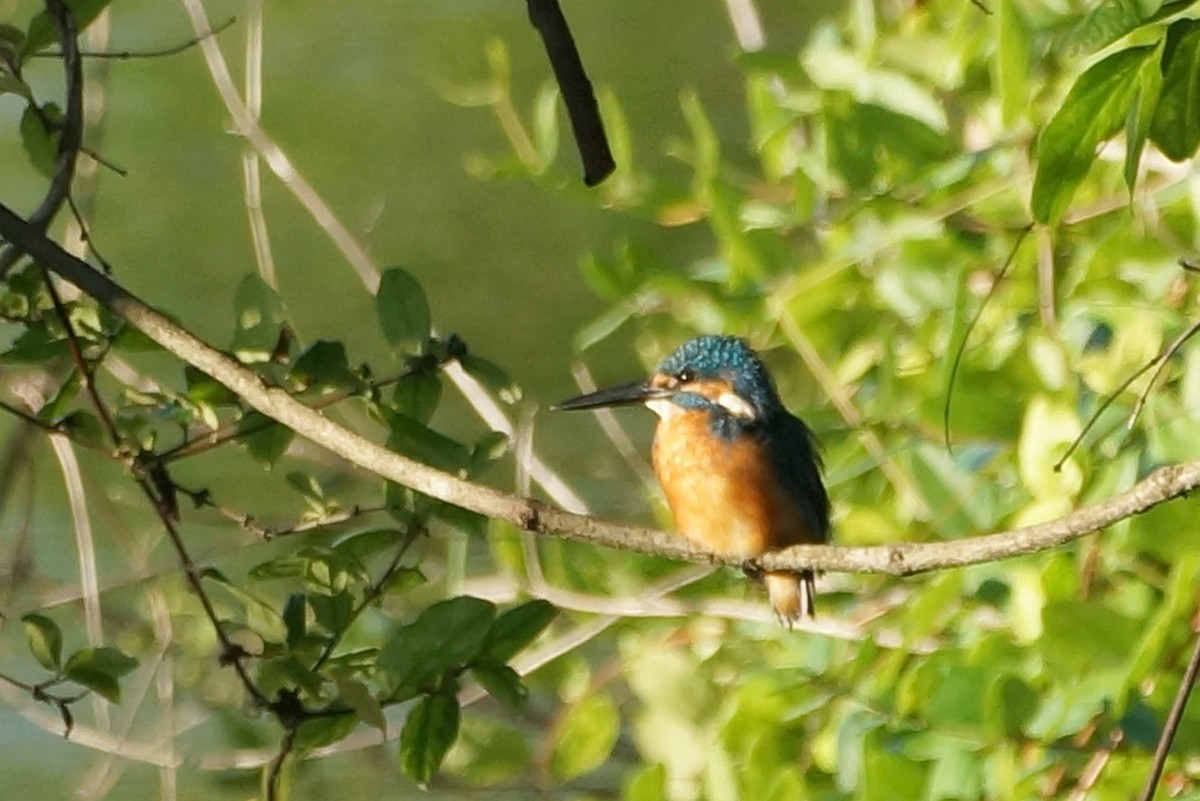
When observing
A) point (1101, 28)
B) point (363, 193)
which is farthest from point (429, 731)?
point (363, 193)

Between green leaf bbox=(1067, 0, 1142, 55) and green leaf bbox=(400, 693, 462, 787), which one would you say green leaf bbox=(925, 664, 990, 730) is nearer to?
green leaf bbox=(400, 693, 462, 787)

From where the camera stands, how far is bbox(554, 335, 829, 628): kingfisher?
2.14 meters

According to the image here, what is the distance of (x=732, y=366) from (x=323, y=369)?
97 cm

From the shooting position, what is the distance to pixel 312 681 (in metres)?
1.16

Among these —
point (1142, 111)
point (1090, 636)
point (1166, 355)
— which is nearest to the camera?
point (1142, 111)

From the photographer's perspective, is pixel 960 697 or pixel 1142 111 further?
pixel 960 697

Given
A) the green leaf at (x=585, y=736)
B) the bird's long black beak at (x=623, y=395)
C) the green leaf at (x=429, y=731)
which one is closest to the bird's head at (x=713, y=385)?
the bird's long black beak at (x=623, y=395)

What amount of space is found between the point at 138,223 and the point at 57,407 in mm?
3128

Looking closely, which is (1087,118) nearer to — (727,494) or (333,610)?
(333,610)

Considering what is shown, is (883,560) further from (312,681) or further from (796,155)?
(796,155)

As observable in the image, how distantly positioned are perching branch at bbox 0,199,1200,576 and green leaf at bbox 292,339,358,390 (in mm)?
92

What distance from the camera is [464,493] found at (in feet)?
3.57

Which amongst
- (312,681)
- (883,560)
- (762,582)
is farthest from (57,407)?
(762,582)

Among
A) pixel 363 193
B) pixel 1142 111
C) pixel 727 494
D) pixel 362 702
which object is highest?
pixel 363 193
